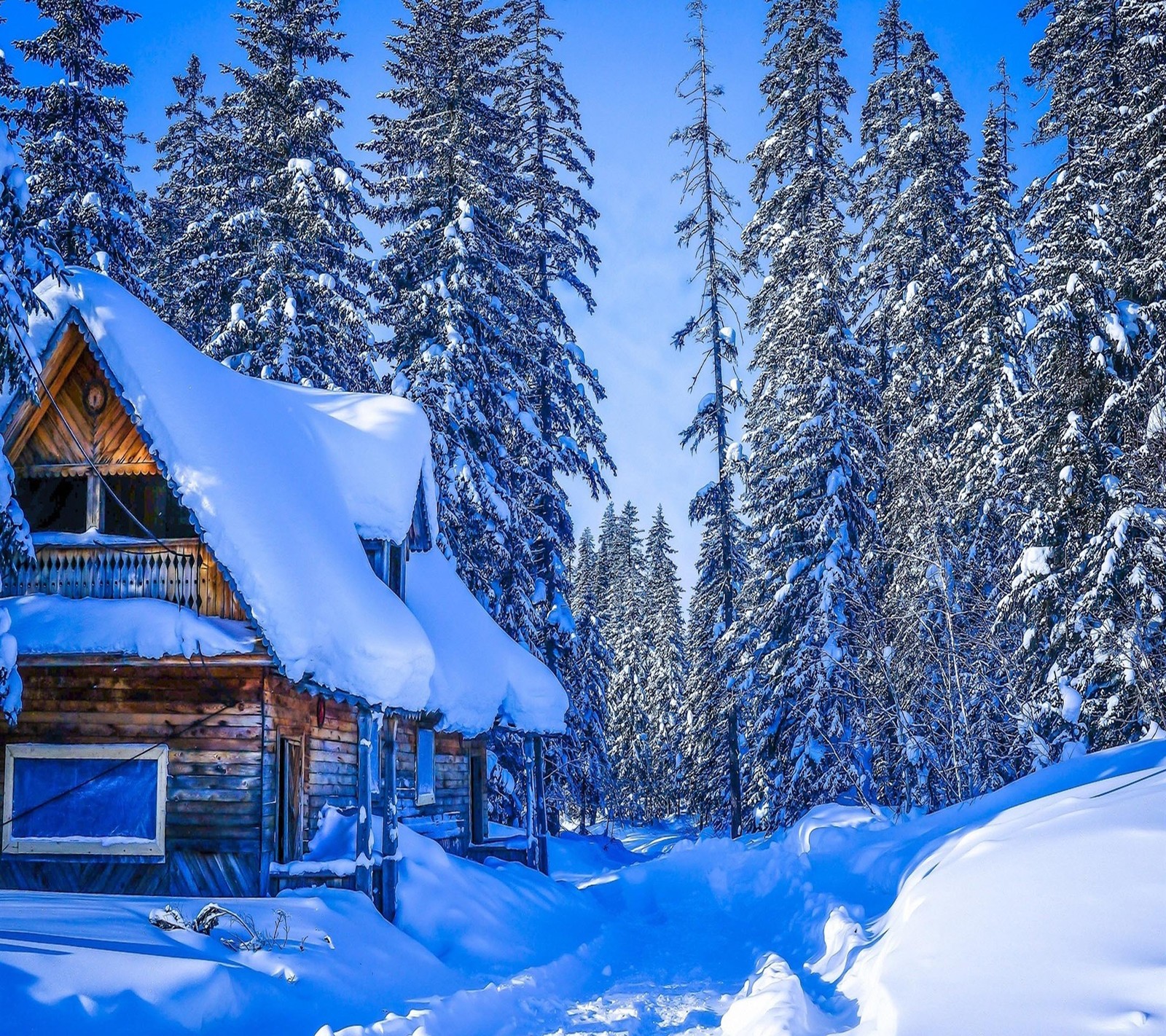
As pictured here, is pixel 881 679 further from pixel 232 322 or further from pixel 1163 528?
pixel 232 322

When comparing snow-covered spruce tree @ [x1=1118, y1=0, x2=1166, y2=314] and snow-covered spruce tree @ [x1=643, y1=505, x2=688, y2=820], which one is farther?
snow-covered spruce tree @ [x1=643, y1=505, x2=688, y2=820]

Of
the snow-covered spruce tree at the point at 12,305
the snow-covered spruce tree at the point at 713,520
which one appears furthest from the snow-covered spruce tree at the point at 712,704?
the snow-covered spruce tree at the point at 12,305

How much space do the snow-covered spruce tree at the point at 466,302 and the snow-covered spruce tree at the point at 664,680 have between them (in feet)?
71.9

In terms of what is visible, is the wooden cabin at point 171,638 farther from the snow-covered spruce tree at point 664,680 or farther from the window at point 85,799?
the snow-covered spruce tree at point 664,680

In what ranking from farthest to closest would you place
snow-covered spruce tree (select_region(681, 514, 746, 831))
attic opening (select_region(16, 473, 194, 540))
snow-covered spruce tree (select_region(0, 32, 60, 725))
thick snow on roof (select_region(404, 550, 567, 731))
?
snow-covered spruce tree (select_region(681, 514, 746, 831)), thick snow on roof (select_region(404, 550, 567, 731)), attic opening (select_region(16, 473, 194, 540)), snow-covered spruce tree (select_region(0, 32, 60, 725))

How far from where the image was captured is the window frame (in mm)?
18328

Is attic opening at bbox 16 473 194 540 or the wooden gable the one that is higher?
the wooden gable

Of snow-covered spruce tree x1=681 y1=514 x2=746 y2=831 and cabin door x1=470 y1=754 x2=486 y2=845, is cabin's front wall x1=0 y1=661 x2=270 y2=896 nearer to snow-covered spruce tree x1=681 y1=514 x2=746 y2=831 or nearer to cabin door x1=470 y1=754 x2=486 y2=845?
cabin door x1=470 y1=754 x2=486 y2=845

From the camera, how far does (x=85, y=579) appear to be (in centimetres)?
1302

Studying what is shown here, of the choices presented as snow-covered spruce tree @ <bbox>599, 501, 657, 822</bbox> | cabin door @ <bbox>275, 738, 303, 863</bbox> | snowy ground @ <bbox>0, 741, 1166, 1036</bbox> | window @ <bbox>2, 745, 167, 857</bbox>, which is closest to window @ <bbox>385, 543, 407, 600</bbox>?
cabin door @ <bbox>275, 738, 303, 863</bbox>

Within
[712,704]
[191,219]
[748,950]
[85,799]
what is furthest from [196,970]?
[191,219]

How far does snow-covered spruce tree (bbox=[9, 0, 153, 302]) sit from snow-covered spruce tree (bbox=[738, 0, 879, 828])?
15.2 meters

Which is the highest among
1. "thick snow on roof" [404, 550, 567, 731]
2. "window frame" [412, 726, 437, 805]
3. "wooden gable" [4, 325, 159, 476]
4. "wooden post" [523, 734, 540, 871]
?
"wooden gable" [4, 325, 159, 476]

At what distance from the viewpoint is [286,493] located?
13.2 m
